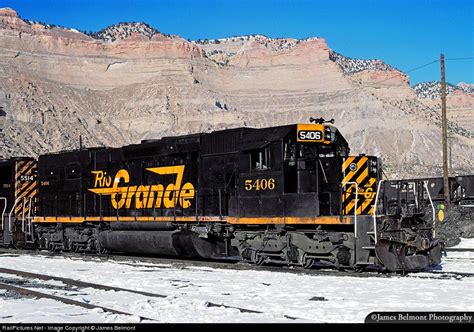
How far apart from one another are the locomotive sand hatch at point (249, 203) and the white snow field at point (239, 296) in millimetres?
1074

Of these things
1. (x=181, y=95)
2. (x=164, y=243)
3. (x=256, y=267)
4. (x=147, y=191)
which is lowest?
(x=256, y=267)

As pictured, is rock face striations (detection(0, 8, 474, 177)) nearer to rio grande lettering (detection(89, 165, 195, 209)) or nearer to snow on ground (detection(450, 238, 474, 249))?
rio grande lettering (detection(89, 165, 195, 209))

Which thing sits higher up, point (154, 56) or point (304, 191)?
point (154, 56)

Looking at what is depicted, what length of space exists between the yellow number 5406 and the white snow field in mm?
1967

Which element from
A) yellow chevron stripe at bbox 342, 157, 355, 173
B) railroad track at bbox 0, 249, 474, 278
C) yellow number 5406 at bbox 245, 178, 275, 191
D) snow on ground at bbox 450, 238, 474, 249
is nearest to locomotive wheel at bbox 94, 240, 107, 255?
railroad track at bbox 0, 249, 474, 278

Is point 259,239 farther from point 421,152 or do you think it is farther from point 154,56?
point 154,56

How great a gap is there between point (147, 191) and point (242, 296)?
863cm

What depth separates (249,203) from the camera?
1448 cm

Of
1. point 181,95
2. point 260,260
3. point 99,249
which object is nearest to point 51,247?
point 99,249

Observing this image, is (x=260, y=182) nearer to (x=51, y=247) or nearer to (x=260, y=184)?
(x=260, y=184)

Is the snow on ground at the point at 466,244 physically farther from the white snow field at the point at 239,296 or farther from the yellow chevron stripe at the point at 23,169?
the yellow chevron stripe at the point at 23,169

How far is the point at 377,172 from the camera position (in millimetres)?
13828

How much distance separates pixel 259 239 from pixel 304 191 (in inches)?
63.7
